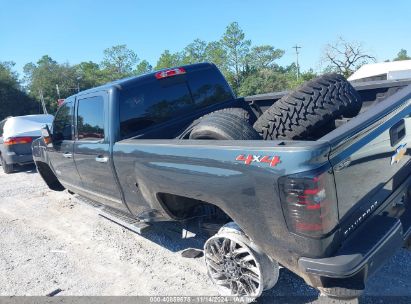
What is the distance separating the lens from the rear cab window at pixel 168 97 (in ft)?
12.6

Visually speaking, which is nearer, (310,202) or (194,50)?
(310,202)

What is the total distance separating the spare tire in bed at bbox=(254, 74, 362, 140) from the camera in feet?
8.98

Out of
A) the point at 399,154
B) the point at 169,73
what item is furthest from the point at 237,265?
the point at 169,73

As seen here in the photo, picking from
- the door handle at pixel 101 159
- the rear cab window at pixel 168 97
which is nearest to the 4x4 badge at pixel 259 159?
the rear cab window at pixel 168 97

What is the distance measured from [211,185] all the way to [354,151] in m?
0.97

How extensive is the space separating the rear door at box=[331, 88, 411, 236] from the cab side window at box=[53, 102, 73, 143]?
372cm

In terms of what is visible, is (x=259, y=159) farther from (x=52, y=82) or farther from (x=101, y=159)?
(x=52, y=82)

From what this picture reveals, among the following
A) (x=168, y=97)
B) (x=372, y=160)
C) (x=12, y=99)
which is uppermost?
(x=12, y=99)

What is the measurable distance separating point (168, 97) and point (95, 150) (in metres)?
1.02

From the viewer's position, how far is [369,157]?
239 cm

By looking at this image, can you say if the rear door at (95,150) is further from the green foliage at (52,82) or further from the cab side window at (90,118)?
the green foliage at (52,82)

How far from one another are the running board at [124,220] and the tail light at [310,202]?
2.00 metres

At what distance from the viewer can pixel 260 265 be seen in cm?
263

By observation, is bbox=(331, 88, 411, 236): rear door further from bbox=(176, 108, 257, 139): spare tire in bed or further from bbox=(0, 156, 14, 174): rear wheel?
bbox=(0, 156, 14, 174): rear wheel
